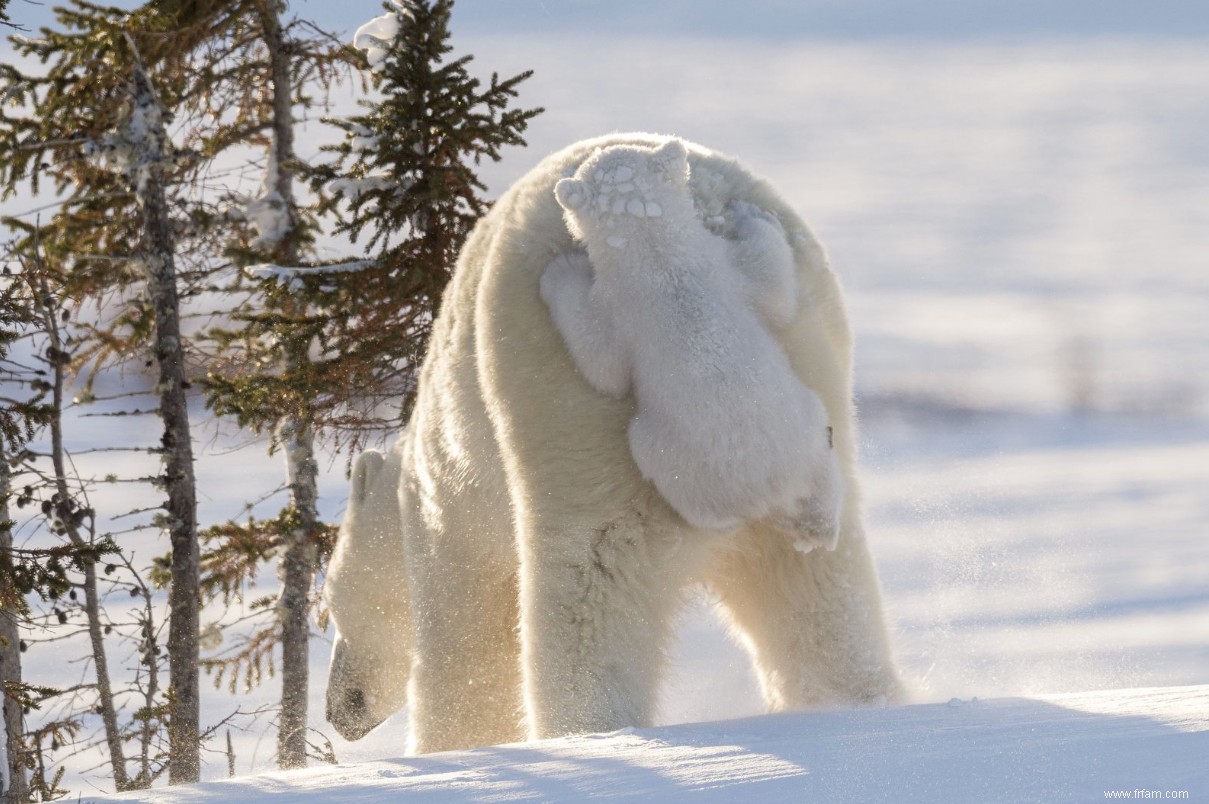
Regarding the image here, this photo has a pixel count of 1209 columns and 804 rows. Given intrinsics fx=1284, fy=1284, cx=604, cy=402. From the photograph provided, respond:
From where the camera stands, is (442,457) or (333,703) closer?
(442,457)

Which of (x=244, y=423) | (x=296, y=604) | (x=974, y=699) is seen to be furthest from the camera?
(x=296, y=604)

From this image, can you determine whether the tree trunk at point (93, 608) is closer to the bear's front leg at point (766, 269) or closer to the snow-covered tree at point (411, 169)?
the snow-covered tree at point (411, 169)

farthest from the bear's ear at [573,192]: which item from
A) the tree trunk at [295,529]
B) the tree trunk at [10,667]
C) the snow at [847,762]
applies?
the tree trunk at [295,529]

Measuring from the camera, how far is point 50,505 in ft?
23.8

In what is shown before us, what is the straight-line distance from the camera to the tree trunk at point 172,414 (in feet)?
31.1

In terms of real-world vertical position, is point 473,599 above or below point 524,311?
below

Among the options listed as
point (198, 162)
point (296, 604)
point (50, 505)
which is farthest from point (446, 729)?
point (198, 162)

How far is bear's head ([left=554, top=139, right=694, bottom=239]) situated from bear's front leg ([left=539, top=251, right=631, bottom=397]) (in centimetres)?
21

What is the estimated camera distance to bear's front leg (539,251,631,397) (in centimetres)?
397

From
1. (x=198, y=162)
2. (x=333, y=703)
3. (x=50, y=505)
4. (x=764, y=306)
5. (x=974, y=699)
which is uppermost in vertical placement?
(x=198, y=162)

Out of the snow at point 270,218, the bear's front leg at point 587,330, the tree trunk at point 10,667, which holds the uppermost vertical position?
the snow at point 270,218

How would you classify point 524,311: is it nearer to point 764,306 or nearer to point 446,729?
point 764,306

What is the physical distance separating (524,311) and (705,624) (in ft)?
4.45

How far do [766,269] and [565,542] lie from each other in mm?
1066
